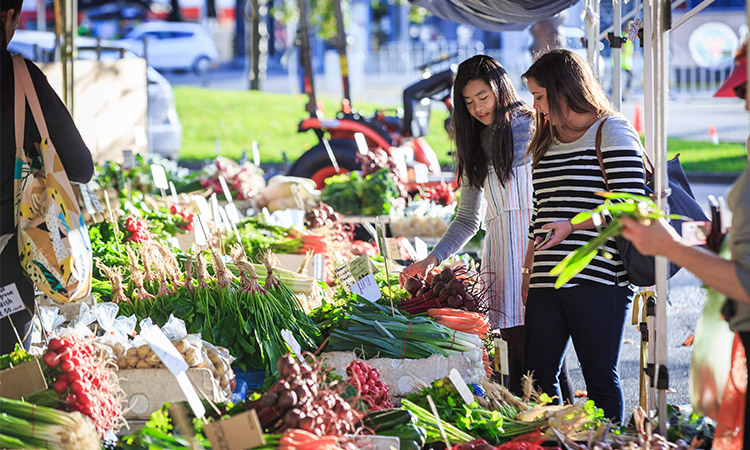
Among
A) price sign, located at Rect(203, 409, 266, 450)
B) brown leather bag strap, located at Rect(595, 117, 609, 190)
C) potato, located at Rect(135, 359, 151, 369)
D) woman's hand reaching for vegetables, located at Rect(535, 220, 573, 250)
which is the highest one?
brown leather bag strap, located at Rect(595, 117, 609, 190)

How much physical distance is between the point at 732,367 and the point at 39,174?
221 centimetres

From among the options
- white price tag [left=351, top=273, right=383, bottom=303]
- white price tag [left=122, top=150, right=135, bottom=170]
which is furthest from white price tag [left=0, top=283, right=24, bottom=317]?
white price tag [left=122, top=150, right=135, bottom=170]

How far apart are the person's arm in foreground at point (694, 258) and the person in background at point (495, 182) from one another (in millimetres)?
1628

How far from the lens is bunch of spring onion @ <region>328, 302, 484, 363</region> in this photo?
3.04 m

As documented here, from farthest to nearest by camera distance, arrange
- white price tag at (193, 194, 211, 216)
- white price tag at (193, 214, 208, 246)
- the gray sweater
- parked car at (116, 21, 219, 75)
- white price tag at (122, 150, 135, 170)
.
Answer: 1. parked car at (116, 21, 219, 75)
2. white price tag at (122, 150, 135, 170)
3. white price tag at (193, 194, 211, 216)
4. white price tag at (193, 214, 208, 246)
5. the gray sweater

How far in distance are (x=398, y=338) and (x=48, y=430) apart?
134cm

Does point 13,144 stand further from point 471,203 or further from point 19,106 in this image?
point 471,203

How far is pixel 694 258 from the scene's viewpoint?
184cm

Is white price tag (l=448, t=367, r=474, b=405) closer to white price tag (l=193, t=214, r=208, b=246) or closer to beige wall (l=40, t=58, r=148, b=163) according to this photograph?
white price tag (l=193, t=214, r=208, b=246)

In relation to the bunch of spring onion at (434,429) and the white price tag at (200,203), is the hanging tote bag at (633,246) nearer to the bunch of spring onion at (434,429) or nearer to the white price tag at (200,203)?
the bunch of spring onion at (434,429)

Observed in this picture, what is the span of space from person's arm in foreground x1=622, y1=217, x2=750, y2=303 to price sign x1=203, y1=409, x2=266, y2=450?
1005mm

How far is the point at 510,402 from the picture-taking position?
2779 millimetres

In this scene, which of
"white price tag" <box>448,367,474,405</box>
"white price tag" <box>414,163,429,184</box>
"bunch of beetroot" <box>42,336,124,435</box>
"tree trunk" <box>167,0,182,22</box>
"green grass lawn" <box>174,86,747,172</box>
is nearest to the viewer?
"bunch of beetroot" <box>42,336,124,435</box>

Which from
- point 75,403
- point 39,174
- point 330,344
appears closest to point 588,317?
point 330,344
